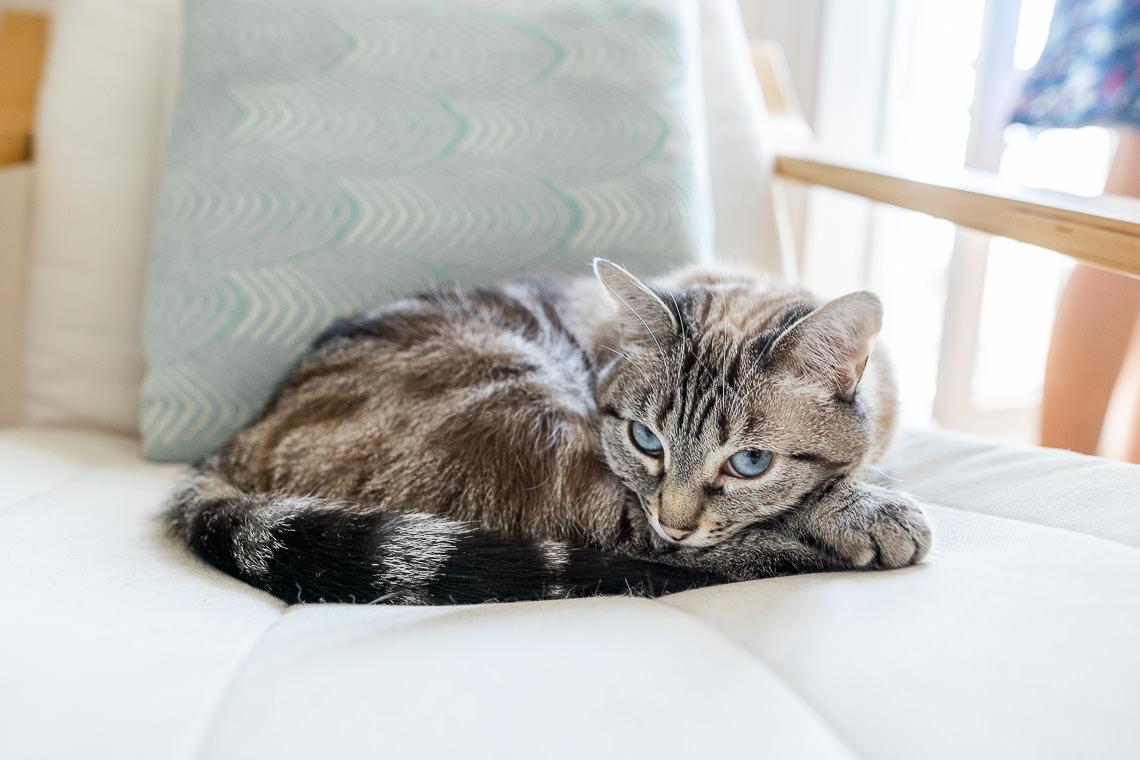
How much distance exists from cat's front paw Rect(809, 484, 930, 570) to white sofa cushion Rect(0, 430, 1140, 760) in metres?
0.03

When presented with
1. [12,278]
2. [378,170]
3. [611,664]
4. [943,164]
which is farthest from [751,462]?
[943,164]

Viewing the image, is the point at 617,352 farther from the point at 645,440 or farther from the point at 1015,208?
the point at 1015,208

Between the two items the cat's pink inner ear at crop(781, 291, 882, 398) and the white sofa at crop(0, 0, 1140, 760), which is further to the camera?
the cat's pink inner ear at crop(781, 291, 882, 398)

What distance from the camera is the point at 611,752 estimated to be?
2.16ft

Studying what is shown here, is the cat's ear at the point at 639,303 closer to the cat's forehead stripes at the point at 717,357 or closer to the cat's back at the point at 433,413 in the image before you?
the cat's forehead stripes at the point at 717,357

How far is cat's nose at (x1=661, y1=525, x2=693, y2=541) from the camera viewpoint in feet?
3.46

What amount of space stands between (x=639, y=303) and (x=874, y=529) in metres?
0.41

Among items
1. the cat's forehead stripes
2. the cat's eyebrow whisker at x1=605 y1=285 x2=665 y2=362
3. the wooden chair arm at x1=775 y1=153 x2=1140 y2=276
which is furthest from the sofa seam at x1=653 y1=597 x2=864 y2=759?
the wooden chair arm at x1=775 y1=153 x2=1140 y2=276

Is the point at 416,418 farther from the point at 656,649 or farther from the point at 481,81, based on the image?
the point at 481,81

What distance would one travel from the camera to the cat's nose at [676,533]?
41.5 inches

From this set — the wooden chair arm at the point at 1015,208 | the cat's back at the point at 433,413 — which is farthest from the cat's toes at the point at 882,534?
the wooden chair arm at the point at 1015,208

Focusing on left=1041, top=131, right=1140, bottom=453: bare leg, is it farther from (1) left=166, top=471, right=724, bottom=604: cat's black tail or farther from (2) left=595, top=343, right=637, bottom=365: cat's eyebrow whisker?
(1) left=166, top=471, right=724, bottom=604: cat's black tail

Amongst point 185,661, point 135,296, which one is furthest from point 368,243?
point 185,661

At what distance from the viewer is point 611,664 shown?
2.49 feet
